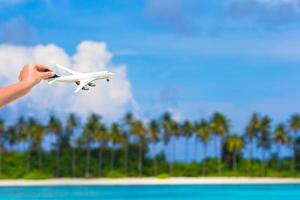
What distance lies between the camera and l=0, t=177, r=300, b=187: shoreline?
4407 inches

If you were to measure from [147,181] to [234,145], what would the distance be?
13.8 m

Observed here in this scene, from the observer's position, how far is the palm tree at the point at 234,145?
4479 inches

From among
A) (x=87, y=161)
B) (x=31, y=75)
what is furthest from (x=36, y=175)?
(x=31, y=75)

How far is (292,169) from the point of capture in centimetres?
11538

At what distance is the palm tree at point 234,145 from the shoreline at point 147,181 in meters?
2.84

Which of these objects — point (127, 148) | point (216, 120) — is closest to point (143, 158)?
point (127, 148)

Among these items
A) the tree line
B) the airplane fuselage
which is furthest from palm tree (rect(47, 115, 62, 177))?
the airplane fuselage

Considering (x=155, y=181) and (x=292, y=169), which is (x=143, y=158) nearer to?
(x=155, y=181)

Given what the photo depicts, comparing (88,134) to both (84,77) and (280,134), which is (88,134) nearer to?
(280,134)

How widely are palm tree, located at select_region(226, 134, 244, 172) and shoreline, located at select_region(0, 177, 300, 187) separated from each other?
112 inches

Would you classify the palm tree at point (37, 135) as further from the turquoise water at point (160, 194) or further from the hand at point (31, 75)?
the hand at point (31, 75)

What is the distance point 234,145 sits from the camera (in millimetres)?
114000

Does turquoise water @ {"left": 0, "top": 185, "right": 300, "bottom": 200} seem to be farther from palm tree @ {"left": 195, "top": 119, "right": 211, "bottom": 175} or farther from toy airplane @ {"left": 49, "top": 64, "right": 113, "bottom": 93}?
toy airplane @ {"left": 49, "top": 64, "right": 113, "bottom": 93}

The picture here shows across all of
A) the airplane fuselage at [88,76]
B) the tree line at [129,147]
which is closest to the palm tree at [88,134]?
the tree line at [129,147]
